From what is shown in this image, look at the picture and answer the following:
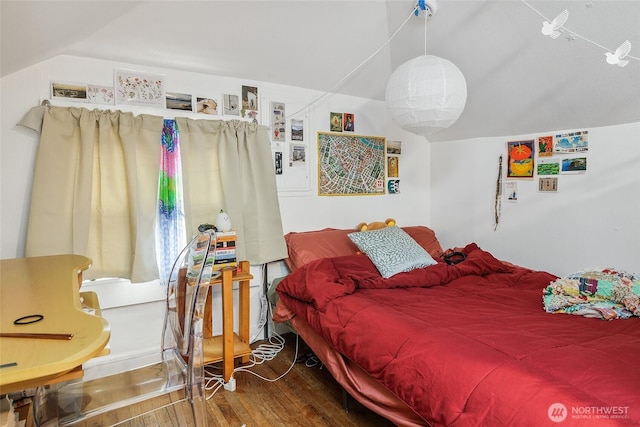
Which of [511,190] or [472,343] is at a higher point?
[511,190]

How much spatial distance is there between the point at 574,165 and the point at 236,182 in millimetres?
2341

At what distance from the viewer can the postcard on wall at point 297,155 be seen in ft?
9.66

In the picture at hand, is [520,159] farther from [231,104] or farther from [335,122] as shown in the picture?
[231,104]

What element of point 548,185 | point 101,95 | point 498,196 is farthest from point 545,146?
point 101,95

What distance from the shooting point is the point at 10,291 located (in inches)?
49.9

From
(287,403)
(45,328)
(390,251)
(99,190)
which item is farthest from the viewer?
(390,251)

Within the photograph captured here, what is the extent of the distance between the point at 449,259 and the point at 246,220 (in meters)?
1.52

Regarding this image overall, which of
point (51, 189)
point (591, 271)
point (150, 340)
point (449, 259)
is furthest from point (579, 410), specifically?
point (51, 189)

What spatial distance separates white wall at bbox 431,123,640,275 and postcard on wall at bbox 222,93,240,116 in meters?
1.95

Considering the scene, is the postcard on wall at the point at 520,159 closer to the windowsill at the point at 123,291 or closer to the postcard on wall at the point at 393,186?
the postcard on wall at the point at 393,186

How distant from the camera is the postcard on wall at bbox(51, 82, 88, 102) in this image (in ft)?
7.02

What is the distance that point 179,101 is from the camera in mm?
2496

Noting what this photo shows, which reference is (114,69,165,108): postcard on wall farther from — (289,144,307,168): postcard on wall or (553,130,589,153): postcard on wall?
(553,130,589,153): postcard on wall

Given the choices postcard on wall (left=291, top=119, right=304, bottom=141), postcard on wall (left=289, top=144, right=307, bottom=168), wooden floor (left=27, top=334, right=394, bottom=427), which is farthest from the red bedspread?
postcard on wall (left=291, top=119, right=304, bottom=141)
